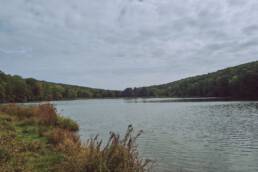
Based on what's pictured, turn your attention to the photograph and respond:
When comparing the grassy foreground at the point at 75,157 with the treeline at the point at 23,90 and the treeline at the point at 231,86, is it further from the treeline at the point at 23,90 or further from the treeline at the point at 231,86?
the treeline at the point at 23,90

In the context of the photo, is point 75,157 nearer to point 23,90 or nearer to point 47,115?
point 47,115

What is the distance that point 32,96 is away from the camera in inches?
4577

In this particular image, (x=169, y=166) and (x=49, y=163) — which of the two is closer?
(x=49, y=163)

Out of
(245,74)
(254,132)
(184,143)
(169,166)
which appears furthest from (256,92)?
(169,166)

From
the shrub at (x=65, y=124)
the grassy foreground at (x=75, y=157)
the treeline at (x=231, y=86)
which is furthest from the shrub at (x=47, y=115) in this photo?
the treeline at (x=231, y=86)

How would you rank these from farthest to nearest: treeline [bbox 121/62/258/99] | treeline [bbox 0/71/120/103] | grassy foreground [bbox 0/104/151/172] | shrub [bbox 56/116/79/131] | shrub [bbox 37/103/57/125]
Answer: treeline [bbox 0/71/120/103], treeline [bbox 121/62/258/99], shrub [bbox 56/116/79/131], shrub [bbox 37/103/57/125], grassy foreground [bbox 0/104/151/172]

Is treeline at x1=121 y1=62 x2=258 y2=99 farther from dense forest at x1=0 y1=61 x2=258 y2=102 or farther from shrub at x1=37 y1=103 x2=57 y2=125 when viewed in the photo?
shrub at x1=37 y1=103 x2=57 y2=125

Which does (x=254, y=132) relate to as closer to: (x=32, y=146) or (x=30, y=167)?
(x=32, y=146)

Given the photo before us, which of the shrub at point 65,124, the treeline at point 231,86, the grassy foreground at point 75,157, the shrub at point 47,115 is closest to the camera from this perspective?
the grassy foreground at point 75,157

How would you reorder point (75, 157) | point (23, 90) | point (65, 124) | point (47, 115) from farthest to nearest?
point (23, 90) < point (65, 124) < point (47, 115) < point (75, 157)

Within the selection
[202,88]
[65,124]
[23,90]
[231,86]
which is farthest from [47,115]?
[202,88]

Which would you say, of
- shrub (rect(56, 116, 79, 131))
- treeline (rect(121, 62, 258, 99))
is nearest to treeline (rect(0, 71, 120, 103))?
treeline (rect(121, 62, 258, 99))

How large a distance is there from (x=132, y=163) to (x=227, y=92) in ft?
346

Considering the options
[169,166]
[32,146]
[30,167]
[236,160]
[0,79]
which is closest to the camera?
[30,167]
